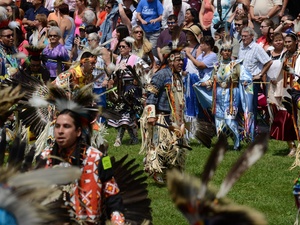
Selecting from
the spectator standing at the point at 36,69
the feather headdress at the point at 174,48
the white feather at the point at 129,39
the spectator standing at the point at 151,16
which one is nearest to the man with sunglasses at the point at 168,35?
the spectator standing at the point at 151,16

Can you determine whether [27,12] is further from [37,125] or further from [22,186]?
[22,186]

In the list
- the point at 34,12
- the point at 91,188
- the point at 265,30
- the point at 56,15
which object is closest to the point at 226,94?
the point at 265,30

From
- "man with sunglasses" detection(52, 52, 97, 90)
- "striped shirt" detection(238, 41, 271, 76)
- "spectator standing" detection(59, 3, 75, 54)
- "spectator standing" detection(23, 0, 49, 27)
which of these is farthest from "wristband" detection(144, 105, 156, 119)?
"spectator standing" detection(23, 0, 49, 27)

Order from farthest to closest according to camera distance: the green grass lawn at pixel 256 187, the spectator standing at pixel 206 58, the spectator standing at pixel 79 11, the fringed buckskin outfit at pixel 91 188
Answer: the spectator standing at pixel 79 11 → the spectator standing at pixel 206 58 → the green grass lawn at pixel 256 187 → the fringed buckskin outfit at pixel 91 188

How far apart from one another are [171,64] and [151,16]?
4373mm

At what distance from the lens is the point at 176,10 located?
497 inches

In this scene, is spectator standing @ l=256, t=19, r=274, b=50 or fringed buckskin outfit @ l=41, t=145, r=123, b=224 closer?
fringed buckskin outfit @ l=41, t=145, r=123, b=224

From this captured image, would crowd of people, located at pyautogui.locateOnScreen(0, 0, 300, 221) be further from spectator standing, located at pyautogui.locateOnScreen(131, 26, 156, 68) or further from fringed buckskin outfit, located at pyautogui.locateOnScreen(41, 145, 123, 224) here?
fringed buckskin outfit, located at pyautogui.locateOnScreen(41, 145, 123, 224)

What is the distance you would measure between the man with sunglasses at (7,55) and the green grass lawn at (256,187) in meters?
1.41

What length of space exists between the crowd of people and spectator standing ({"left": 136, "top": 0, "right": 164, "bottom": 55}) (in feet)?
0.04

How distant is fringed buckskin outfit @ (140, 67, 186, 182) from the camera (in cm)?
837

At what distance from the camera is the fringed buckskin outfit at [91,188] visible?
4.82m

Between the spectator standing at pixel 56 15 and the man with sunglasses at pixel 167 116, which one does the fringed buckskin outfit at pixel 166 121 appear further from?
the spectator standing at pixel 56 15

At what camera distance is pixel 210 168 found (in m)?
3.35
